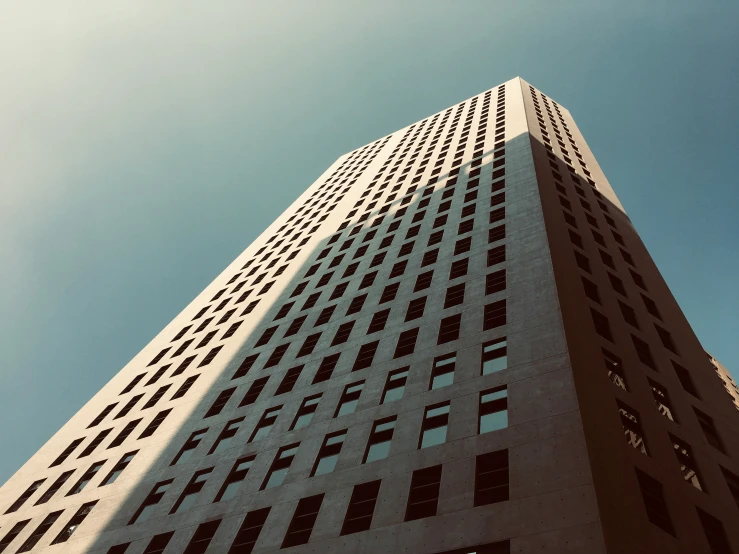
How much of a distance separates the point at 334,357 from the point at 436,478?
1212 centimetres

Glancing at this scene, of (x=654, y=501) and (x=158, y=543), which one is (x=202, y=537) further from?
(x=654, y=501)

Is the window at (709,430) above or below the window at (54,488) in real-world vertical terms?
above

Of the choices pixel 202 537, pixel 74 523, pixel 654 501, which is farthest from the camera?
pixel 74 523

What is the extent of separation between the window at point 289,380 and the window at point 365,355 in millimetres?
3941

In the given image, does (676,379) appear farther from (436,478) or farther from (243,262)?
(243,262)

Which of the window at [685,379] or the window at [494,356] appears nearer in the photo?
the window at [494,356]

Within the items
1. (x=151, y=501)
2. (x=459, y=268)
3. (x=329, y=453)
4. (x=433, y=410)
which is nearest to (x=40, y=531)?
(x=151, y=501)

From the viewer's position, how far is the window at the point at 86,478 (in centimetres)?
3048

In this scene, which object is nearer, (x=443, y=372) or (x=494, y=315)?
(x=443, y=372)

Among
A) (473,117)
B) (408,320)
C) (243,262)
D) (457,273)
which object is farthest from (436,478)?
(473,117)

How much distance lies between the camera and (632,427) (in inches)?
746

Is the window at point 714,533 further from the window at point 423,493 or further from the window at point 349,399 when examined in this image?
the window at point 349,399

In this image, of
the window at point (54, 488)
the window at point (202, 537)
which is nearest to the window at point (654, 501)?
the window at point (202, 537)

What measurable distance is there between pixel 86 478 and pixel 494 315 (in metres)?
24.2
